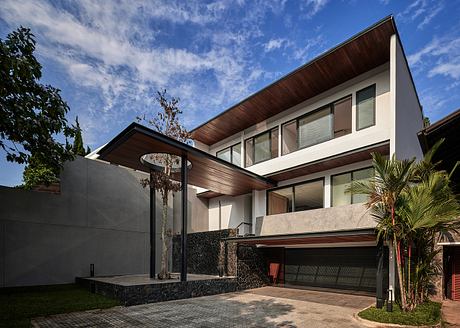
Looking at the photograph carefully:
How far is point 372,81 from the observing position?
12680 mm

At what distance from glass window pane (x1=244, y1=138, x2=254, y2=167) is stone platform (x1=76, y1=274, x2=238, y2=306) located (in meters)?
6.70

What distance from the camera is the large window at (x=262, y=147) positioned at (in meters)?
16.8

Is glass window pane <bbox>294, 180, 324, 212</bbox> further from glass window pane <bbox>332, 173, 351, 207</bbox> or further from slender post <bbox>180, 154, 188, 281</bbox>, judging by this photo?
slender post <bbox>180, 154, 188, 281</bbox>

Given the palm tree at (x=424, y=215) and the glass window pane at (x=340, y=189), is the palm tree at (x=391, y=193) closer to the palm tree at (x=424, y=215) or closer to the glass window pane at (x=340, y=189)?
the palm tree at (x=424, y=215)

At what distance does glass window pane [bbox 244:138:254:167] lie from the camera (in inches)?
709

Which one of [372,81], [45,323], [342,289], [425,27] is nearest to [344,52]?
[372,81]

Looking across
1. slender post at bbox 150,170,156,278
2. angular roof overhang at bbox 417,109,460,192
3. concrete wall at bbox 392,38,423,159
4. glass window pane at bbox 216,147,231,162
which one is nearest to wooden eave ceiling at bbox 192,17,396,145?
concrete wall at bbox 392,38,423,159

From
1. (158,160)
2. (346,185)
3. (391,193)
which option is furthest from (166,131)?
(391,193)

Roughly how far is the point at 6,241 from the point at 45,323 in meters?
6.05

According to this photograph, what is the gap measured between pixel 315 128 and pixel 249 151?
473 centimetres

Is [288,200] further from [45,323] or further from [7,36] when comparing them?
[7,36]

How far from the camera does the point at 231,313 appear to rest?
376 inches

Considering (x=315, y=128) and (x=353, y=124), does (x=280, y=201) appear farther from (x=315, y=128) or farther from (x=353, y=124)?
(x=353, y=124)

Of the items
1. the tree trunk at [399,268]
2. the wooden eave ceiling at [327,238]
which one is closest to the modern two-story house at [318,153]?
the wooden eave ceiling at [327,238]
